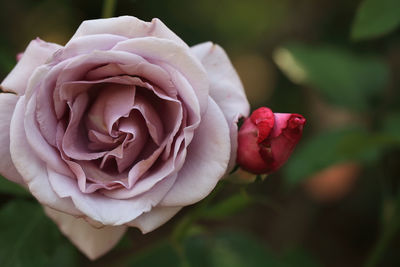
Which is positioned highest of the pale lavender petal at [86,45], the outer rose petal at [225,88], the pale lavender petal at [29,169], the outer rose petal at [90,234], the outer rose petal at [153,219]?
the pale lavender petal at [86,45]

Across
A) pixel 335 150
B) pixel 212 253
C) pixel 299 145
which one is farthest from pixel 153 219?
pixel 299 145

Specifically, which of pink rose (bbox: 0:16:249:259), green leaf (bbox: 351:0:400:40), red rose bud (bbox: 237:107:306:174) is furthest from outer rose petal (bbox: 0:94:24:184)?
green leaf (bbox: 351:0:400:40)

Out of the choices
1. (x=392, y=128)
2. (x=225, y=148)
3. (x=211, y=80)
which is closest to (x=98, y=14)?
(x=392, y=128)

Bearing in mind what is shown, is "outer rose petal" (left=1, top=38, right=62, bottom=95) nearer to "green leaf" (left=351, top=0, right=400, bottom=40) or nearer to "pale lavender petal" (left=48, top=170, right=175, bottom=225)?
"pale lavender petal" (left=48, top=170, right=175, bottom=225)

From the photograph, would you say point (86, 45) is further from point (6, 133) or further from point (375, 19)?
point (375, 19)

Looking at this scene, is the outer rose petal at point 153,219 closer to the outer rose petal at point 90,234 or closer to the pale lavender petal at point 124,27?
the outer rose petal at point 90,234

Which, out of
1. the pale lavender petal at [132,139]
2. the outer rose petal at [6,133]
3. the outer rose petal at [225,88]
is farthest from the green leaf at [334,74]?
the outer rose petal at [6,133]

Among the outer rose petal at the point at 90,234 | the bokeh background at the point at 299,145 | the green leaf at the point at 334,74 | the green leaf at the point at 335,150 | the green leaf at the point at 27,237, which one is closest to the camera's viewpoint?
the outer rose petal at the point at 90,234
